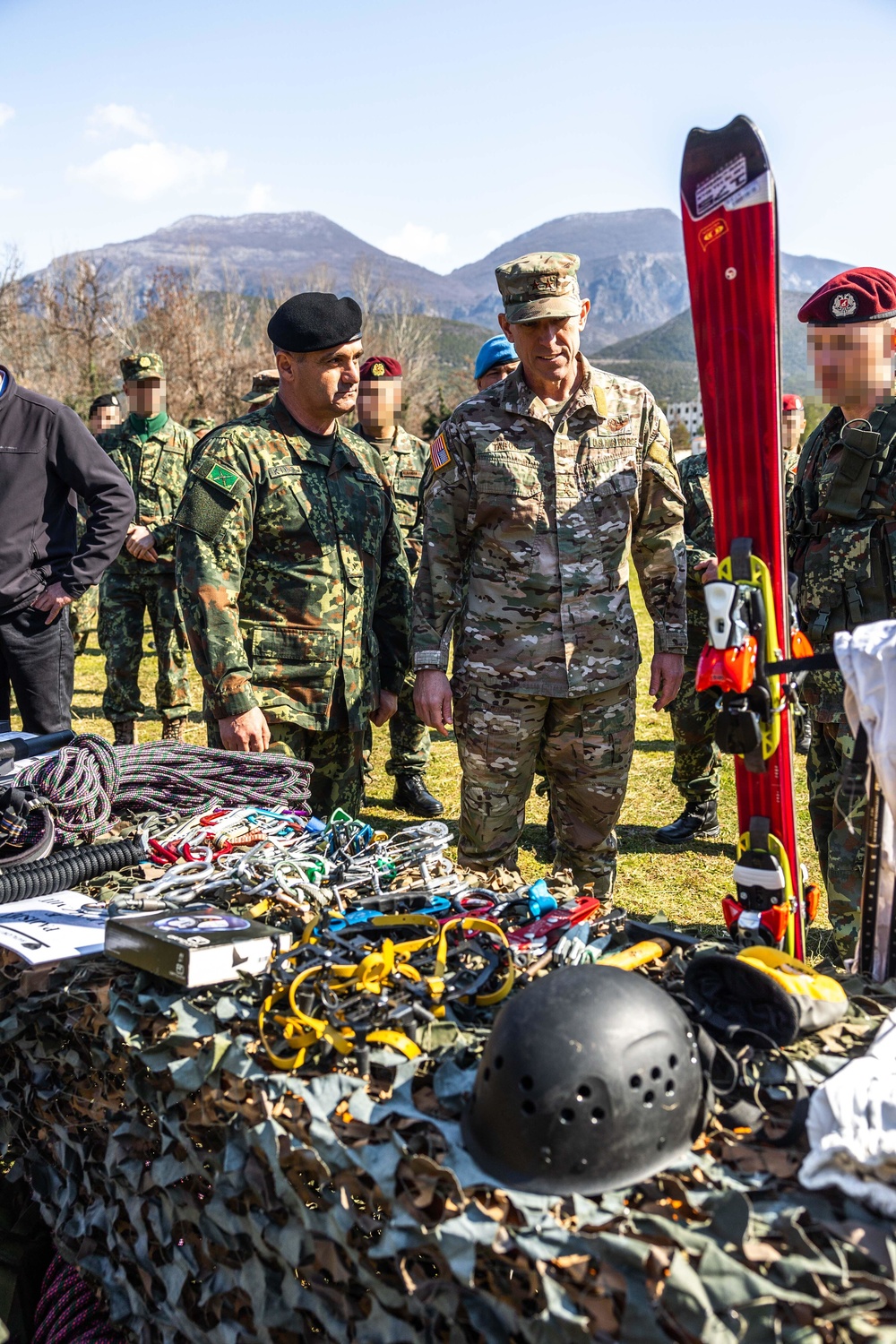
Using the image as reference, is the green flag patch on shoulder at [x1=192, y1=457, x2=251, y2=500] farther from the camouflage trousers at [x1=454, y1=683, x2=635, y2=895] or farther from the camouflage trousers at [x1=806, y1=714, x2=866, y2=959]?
the camouflage trousers at [x1=806, y1=714, x2=866, y2=959]

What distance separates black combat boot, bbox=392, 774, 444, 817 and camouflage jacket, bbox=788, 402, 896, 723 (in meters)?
2.94

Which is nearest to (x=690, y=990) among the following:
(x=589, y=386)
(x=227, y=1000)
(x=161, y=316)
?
(x=227, y=1000)

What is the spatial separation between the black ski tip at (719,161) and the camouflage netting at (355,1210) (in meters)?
1.93

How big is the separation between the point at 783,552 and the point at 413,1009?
139 cm

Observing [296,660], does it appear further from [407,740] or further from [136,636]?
[136,636]

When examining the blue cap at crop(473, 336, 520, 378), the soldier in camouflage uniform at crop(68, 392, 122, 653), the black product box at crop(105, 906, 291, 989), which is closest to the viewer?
the black product box at crop(105, 906, 291, 989)

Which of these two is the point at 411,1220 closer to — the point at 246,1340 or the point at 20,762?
the point at 246,1340

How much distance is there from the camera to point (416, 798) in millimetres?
6090

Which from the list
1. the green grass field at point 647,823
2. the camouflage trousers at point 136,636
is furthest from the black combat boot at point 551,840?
the camouflage trousers at point 136,636

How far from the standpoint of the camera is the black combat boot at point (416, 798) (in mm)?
6070

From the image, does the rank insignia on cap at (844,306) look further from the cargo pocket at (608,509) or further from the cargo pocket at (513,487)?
the cargo pocket at (513,487)

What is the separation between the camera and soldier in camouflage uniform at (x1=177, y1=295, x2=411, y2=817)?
3.37 meters

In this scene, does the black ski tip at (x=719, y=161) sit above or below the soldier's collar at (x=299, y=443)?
above

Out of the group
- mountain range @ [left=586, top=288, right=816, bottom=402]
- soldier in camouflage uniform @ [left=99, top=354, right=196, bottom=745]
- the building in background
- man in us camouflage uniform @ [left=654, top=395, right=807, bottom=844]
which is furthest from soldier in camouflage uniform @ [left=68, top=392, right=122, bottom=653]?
mountain range @ [left=586, top=288, right=816, bottom=402]
